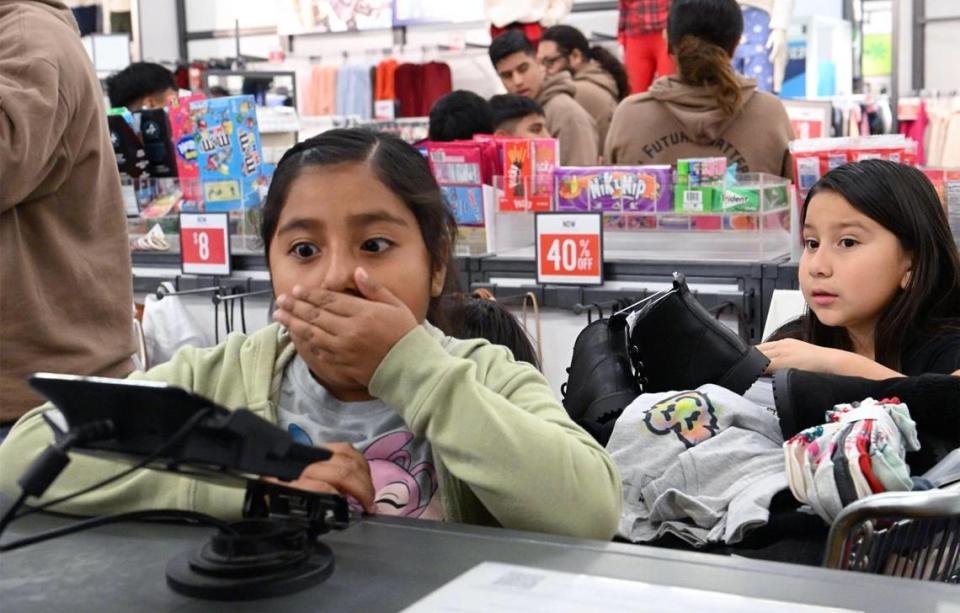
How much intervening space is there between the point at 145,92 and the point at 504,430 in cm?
466

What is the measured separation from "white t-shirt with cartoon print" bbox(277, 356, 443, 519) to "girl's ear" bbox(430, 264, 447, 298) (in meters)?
0.16

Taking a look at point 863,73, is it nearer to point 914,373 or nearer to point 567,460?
point 914,373

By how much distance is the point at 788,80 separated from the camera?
890cm

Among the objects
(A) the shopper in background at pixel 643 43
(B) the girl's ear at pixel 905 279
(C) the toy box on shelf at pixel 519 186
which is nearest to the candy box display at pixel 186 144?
(C) the toy box on shelf at pixel 519 186

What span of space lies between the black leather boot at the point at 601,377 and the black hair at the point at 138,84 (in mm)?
3758

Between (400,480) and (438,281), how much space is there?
0.91 feet

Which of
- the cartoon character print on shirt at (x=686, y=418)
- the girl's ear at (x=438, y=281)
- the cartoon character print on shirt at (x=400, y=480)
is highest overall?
the girl's ear at (x=438, y=281)

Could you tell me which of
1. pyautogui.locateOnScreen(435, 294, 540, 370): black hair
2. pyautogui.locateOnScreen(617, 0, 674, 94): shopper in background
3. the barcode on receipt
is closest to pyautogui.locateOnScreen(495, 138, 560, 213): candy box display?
pyautogui.locateOnScreen(435, 294, 540, 370): black hair

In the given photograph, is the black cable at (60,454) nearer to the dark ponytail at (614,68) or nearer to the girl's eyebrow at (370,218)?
the girl's eyebrow at (370,218)

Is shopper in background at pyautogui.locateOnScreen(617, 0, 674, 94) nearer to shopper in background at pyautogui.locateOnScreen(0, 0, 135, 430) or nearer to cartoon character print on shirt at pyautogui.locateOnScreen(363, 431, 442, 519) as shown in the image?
shopper in background at pyautogui.locateOnScreen(0, 0, 135, 430)

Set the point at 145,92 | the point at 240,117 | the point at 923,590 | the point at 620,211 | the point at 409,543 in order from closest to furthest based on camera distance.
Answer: the point at 923,590 < the point at 409,543 < the point at 620,211 < the point at 240,117 < the point at 145,92

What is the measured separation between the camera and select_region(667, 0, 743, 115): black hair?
3.70 metres

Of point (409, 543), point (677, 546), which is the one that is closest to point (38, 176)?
point (677, 546)

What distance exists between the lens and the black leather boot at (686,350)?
74.9 inches
